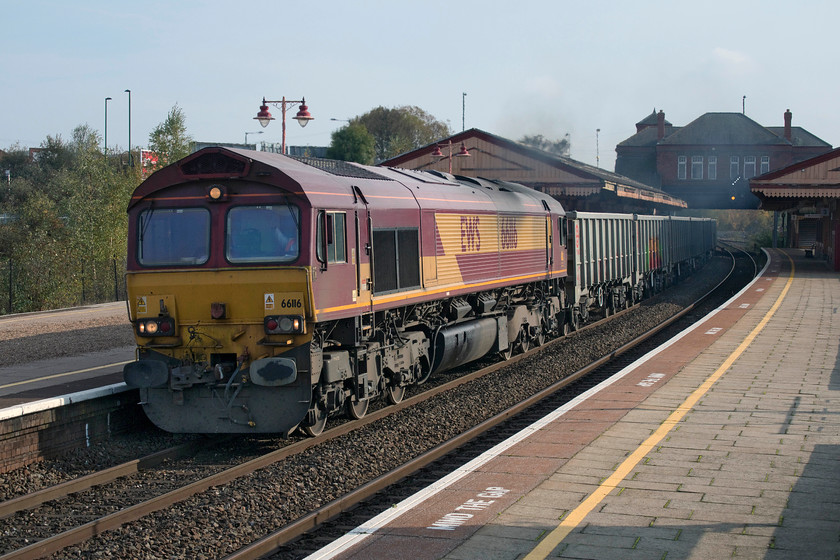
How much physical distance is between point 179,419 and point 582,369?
28.3ft

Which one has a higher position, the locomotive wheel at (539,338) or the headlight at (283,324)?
the headlight at (283,324)

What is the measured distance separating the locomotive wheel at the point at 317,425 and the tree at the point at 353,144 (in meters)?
63.9

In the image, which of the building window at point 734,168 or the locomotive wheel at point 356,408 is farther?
the building window at point 734,168

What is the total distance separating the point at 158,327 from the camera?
10656 millimetres

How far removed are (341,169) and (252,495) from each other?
5.08 m

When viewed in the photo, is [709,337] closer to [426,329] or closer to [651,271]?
[426,329]

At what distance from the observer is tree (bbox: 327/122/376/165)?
244 ft

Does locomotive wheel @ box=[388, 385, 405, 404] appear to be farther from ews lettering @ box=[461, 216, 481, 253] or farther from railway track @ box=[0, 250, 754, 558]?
ews lettering @ box=[461, 216, 481, 253]

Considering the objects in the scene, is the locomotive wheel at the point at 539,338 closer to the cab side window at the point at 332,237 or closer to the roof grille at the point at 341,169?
the roof grille at the point at 341,169

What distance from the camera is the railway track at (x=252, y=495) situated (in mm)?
7559

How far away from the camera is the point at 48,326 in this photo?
913 inches

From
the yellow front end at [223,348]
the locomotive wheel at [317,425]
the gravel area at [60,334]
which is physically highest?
the yellow front end at [223,348]

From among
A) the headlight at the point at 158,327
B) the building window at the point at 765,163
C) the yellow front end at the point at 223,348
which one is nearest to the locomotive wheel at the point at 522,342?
the yellow front end at the point at 223,348

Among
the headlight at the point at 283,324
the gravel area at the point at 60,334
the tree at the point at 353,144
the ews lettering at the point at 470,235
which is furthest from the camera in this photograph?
the tree at the point at 353,144
